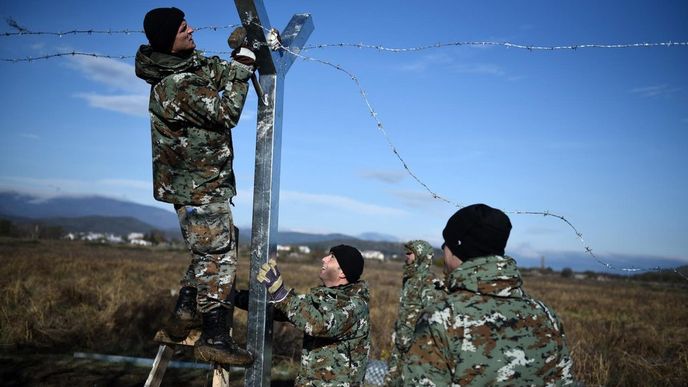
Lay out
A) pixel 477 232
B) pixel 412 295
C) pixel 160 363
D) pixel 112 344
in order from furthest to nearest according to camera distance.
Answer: pixel 112 344 → pixel 412 295 → pixel 160 363 → pixel 477 232

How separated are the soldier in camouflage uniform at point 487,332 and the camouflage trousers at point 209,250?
1387mm

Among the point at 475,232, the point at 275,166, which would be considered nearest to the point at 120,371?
the point at 275,166

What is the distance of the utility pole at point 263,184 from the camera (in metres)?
3.29

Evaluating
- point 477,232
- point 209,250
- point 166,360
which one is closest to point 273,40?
point 209,250

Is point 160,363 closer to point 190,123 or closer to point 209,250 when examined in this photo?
point 209,250

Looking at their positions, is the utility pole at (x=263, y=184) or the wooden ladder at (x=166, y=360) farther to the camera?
the wooden ladder at (x=166, y=360)

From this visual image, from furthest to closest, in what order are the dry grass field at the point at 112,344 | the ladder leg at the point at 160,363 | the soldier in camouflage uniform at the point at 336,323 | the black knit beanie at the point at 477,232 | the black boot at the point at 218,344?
the dry grass field at the point at 112,344
the soldier in camouflage uniform at the point at 336,323
the ladder leg at the point at 160,363
the black boot at the point at 218,344
the black knit beanie at the point at 477,232

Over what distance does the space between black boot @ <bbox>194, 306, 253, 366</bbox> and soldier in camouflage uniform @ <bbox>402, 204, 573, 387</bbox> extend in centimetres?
115

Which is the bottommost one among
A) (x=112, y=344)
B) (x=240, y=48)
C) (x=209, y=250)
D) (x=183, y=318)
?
(x=112, y=344)

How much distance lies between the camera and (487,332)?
2.52m

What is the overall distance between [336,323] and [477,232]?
1.76 meters

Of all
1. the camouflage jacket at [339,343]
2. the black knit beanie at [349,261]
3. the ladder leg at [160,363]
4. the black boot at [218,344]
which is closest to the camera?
the black boot at [218,344]

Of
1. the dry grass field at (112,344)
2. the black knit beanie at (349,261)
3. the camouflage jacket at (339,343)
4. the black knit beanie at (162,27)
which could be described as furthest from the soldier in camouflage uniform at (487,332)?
the dry grass field at (112,344)

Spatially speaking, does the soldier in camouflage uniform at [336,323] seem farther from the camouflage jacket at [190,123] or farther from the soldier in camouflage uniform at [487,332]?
the soldier in camouflage uniform at [487,332]
